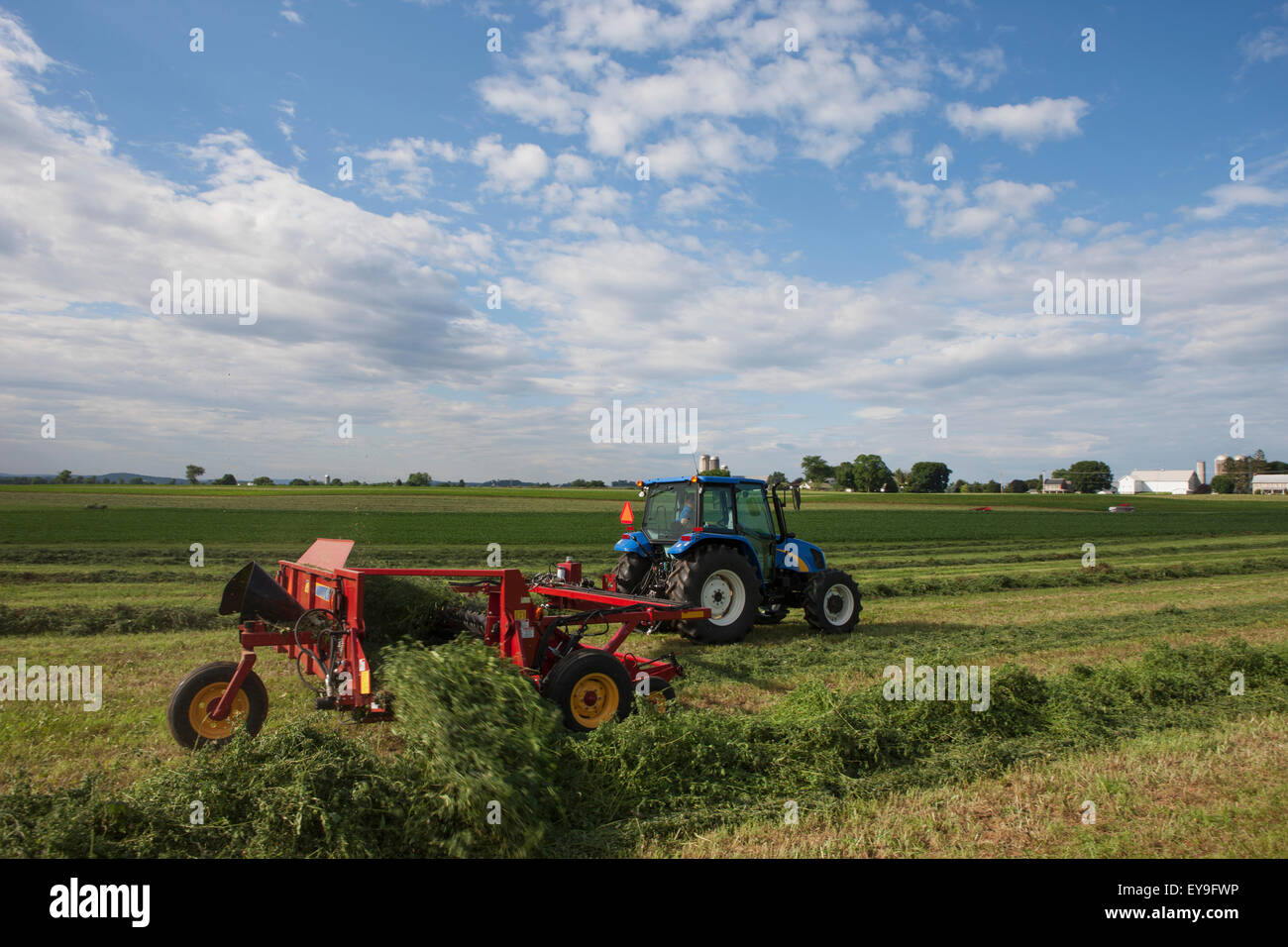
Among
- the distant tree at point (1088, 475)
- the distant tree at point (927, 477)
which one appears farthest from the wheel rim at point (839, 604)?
the distant tree at point (1088, 475)

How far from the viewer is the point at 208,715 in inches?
195

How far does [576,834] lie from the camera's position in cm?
386

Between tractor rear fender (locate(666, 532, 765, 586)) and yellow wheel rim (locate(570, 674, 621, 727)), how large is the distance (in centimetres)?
335

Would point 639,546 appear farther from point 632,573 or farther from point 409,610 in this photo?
point 409,610

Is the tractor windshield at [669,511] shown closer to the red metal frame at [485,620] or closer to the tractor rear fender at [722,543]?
the tractor rear fender at [722,543]

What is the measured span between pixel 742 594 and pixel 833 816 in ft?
15.5

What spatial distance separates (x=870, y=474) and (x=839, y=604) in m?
79.9

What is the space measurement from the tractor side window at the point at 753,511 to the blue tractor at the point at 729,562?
0.04ft

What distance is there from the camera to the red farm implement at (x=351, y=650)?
4.95 m

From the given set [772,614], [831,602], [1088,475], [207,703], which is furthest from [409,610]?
[1088,475]

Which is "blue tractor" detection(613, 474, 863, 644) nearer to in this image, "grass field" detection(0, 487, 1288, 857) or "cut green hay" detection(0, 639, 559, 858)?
"grass field" detection(0, 487, 1288, 857)

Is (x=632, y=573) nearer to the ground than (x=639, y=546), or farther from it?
nearer to the ground

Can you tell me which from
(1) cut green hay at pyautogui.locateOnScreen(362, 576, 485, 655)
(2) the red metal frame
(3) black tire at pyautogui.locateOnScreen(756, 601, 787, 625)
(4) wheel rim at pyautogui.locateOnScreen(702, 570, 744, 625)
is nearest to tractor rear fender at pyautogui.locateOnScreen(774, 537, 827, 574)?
(3) black tire at pyautogui.locateOnScreen(756, 601, 787, 625)
